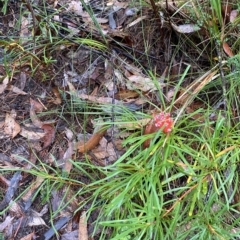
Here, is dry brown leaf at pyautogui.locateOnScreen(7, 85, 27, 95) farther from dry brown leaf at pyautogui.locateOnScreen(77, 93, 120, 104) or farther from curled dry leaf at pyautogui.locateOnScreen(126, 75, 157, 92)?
curled dry leaf at pyautogui.locateOnScreen(126, 75, 157, 92)

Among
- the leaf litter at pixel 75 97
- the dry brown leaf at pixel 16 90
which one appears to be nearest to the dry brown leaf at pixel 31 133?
the leaf litter at pixel 75 97

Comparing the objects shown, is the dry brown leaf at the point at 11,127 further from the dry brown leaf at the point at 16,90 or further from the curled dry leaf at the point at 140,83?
the curled dry leaf at the point at 140,83

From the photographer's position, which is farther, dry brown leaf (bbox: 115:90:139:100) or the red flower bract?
dry brown leaf (bbox: 115:90:139:100)

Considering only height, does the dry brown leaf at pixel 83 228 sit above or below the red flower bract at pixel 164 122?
below

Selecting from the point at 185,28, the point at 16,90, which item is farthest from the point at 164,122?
the point at 16,90

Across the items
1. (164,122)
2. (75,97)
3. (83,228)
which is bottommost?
(83,228)

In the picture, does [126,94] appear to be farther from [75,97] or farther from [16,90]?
[16,90]

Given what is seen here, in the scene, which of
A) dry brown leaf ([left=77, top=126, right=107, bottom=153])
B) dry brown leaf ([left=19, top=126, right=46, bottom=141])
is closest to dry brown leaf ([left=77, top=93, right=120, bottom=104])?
dry brown leaf ([left=77, top=126, right=107, bottom=153])

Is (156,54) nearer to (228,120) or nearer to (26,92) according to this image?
(228,120)
